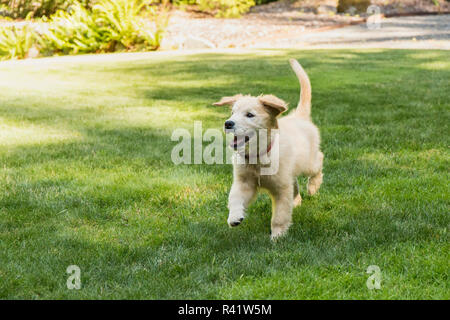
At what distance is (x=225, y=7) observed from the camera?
20.8m

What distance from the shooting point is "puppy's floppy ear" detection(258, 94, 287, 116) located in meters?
3.42

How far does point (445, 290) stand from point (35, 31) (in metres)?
15.6

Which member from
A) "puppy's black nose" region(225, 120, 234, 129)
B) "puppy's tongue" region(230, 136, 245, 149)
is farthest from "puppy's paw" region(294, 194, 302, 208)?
"puppy's black nose" region(225, 120, 234, 129)

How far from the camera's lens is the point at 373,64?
11086 mm

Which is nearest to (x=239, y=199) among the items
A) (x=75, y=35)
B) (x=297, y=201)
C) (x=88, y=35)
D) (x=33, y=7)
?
(x=297, y=201)

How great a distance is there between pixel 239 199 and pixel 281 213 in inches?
11.5

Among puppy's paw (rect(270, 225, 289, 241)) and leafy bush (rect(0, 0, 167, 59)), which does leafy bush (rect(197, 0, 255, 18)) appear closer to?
leafy bush (rect(0, 0, 167, 59))

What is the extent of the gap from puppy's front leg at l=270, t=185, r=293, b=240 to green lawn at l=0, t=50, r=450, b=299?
0.08 metres

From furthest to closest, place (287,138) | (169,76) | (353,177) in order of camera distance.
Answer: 1. (169,76)
2. (353,177)
3. (287,138)

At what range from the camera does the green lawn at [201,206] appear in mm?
2895

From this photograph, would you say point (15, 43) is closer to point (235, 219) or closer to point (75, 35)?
point (75, 35)
